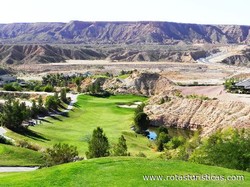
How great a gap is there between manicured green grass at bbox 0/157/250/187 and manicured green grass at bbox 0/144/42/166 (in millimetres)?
9796

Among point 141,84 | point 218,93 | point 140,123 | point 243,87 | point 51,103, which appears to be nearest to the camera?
point 140,123

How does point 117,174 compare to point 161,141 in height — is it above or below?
above

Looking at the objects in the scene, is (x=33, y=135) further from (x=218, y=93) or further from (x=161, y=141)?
(x=218, y=93)

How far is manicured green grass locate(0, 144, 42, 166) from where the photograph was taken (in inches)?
1202

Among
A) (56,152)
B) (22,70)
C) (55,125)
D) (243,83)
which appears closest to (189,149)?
(56,152)

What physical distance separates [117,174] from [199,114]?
2169 inches

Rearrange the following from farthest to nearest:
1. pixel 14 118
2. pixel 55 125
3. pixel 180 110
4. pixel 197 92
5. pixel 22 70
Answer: pixel 22 70 < pixel 197 92 < pixel 180 110 < pixel 55 125 < pixel 14 118

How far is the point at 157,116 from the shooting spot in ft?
260

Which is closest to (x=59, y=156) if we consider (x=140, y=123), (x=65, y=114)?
(x=140, y=123)

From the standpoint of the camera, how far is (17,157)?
1248 inches

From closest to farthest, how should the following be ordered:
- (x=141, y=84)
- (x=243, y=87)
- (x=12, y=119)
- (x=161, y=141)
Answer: (x=12, y=119), (x=161, y=141), (x=243, y=87), (x=141, y=84)

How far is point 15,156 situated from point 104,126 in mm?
36067

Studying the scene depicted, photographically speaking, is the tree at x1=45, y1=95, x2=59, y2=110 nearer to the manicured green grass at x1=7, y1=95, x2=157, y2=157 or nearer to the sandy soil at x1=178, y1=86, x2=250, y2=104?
the manicured green grass at x1=7, y1=95, x2=157, y2=157

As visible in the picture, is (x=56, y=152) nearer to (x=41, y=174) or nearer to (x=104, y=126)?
(x=41, y=174)
